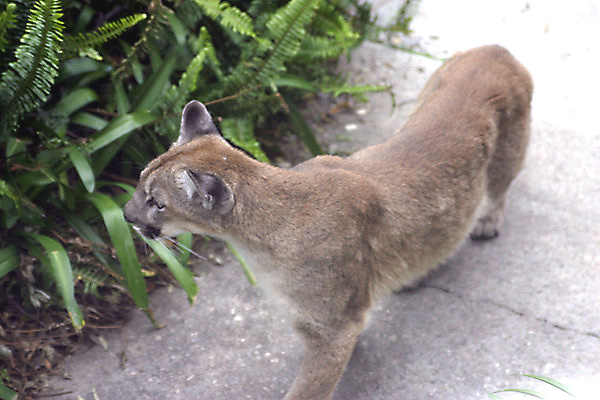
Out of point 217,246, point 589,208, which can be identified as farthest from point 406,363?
point 589,208

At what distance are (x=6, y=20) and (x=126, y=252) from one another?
1858 millimetres

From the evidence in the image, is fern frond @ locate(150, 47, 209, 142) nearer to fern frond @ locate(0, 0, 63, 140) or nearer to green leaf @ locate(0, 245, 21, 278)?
fern frond @ locate(0, 0, 63, 140)

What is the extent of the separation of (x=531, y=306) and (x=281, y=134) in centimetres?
295

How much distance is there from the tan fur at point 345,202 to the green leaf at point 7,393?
4.91 ft

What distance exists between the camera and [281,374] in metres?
4.52

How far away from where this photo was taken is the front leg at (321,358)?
4035 millimetres

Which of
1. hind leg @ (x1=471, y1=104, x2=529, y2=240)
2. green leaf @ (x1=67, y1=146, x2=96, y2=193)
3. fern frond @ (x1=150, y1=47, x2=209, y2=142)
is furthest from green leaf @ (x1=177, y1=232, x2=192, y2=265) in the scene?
hind leg @ (x1=471, y1=104, x2=529, y2=240)

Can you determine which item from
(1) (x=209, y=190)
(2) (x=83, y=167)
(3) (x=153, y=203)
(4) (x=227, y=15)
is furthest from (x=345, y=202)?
(4) (x=227, y=15)

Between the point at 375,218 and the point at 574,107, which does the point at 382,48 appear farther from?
the point at 375,218

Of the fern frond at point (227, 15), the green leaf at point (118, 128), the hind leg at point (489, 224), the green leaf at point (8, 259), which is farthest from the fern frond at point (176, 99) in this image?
the hind leg at point (489, 224)

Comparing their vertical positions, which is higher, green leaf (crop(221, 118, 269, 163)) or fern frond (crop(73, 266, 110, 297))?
green leaf (crop(221, 118, 269, 163))

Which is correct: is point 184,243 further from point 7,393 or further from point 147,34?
point 147,34

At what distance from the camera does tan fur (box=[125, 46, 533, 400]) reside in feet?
12.2

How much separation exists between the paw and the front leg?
1.90m
